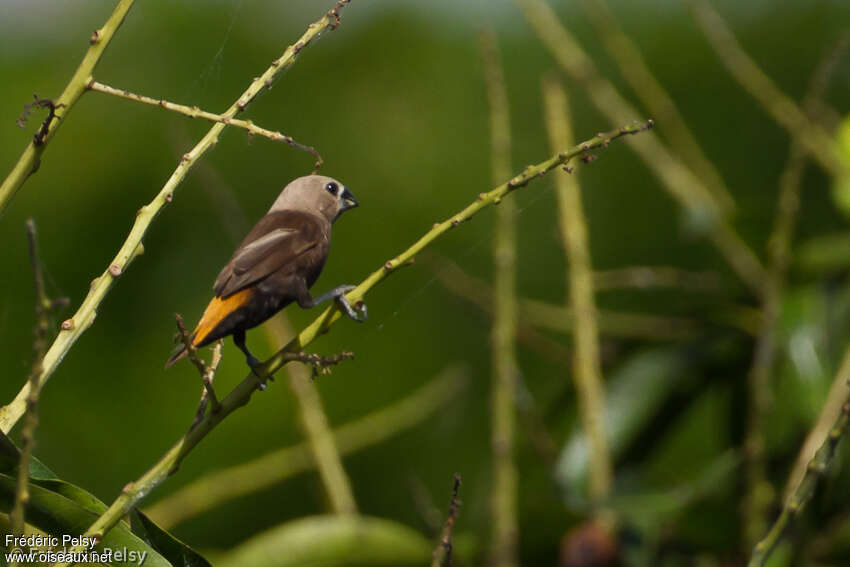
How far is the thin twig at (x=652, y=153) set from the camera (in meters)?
1.95

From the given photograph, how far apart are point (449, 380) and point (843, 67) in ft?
4.56

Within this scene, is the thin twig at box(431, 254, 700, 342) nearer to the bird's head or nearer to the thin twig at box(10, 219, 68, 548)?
the bird's head

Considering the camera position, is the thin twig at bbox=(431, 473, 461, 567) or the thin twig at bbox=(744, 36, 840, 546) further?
the thin twig at bbox=(744, 36, 840, 546)

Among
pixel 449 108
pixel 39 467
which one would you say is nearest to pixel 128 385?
pixel 449 108

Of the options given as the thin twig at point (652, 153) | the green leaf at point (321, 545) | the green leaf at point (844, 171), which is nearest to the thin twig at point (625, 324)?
the thin twig at point (652, 153)

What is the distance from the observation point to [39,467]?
0.96 metres

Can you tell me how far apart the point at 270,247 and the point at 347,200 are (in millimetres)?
132

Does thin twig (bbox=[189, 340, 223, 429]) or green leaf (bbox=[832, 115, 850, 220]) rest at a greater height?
green leaf (bbox=[832, 115, 850, 220])

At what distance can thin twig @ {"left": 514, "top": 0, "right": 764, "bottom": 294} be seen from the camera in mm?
1950

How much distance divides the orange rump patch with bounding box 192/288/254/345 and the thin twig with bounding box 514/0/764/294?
3.85 feet

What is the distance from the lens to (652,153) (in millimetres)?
2068

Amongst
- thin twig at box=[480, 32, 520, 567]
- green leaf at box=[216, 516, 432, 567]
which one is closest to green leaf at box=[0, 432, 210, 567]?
thin twig at box=[480, 32, 520, 567]

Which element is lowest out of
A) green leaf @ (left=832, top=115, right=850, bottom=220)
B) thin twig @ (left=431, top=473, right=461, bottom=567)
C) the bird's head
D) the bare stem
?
thin twig @ (left=431, top=473, right=461, bottom=567)

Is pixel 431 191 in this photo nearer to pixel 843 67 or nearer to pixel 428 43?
pixel 428 43
